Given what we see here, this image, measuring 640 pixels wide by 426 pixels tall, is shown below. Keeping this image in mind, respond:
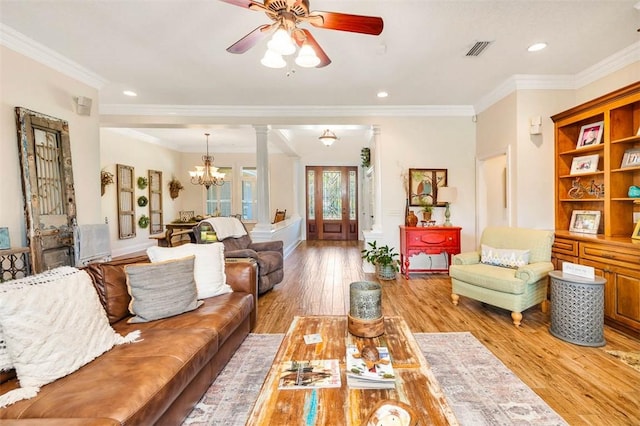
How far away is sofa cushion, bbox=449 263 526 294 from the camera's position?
2.92 meters

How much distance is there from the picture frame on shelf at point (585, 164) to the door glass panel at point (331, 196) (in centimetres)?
643

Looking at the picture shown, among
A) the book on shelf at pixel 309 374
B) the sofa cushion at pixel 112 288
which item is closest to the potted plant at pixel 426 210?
the book on shelf at pixel 309 374

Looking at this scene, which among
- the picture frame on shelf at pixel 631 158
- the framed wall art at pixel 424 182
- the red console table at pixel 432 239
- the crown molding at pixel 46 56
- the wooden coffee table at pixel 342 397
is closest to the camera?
the wooden coffee table at pixel 342 397

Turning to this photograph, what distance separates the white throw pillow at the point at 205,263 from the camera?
2369 millimetres

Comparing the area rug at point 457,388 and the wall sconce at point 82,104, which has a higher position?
the wall sconce at point 82,104

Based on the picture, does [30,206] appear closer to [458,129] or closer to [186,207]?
[458,129]

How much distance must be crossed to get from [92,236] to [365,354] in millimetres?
3585

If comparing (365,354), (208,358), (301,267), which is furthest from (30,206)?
(301,267)

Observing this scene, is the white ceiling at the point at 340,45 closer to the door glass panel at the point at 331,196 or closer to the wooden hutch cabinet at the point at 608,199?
the wooden hutch cabinet at the point at 608,199

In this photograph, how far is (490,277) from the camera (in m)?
3.08

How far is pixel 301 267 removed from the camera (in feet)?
18.8

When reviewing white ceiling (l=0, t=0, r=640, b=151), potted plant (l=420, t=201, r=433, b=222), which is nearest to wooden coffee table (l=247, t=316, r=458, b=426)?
white ceiling (l=0, t=0, r=640, b=151)

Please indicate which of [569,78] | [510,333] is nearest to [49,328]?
[510,333]

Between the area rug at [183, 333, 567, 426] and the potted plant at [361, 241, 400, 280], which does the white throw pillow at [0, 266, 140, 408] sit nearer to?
the area rug at [183, 333, 567, 426]
